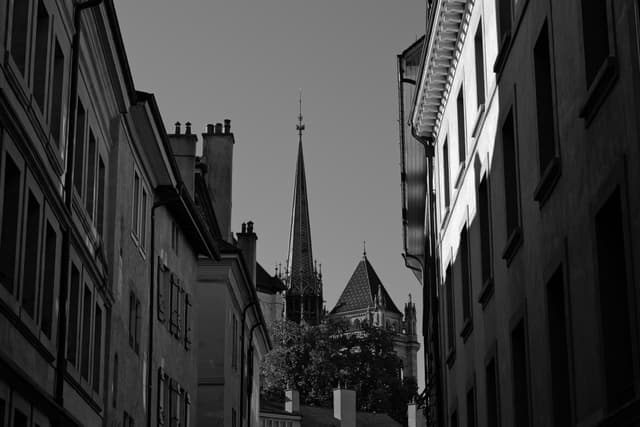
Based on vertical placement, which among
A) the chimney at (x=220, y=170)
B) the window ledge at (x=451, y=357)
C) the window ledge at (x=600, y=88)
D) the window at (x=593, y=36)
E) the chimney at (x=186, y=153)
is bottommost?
the window ledge at (x=600, y=88)

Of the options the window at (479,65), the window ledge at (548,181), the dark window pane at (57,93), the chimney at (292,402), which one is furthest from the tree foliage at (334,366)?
the window ledge at (548,181)

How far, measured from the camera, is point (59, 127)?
20766 millimetres

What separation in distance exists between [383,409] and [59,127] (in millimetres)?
101277

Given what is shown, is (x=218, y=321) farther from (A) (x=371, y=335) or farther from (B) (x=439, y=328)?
(A) (x=371, y=335)

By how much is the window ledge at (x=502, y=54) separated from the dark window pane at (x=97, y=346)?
9.18 metres

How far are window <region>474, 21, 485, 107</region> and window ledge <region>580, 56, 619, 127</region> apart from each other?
9.30 m

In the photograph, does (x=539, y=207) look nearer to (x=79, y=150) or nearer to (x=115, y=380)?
(x=79, y=150)

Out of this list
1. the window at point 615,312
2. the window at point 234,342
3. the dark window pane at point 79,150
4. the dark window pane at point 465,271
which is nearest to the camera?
the window at point 615,312

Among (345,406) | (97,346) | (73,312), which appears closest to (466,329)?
(97,346)

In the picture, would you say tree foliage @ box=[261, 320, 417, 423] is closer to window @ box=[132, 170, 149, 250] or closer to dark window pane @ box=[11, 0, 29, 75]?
window @ box=[132, 170, 149, 250]

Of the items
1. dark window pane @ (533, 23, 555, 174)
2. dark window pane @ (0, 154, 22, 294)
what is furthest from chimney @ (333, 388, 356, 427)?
dark window pane @ (0, 154, 22, 294)

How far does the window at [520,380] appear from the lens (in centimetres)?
1944

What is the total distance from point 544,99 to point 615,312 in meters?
4.84

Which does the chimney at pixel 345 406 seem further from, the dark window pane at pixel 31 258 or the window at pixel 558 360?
the window at pixel 558 360
